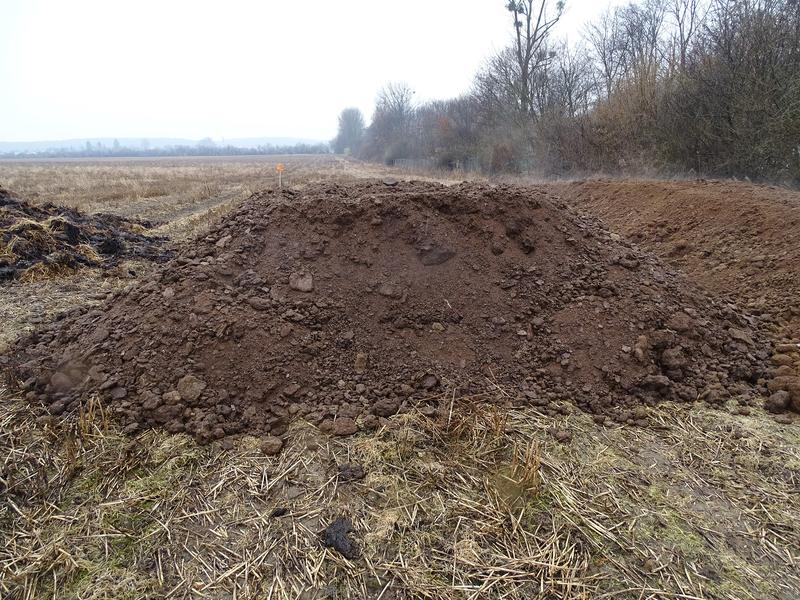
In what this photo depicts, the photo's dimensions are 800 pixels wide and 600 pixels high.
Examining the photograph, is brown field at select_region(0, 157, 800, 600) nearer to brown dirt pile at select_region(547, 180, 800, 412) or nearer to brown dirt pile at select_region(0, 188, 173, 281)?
brown dirt pile at select_region(547, 180, 800, 412)

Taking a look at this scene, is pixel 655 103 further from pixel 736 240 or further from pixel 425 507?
pixel 425 507

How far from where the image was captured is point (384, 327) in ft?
12.0

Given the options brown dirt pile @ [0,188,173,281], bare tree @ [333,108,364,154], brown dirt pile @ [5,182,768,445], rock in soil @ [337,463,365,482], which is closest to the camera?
rock in soil @ [337,463,365,482]

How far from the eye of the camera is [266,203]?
15.0 feet

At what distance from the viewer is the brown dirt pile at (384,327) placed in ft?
10.4

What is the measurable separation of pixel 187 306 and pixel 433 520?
7.87 ft

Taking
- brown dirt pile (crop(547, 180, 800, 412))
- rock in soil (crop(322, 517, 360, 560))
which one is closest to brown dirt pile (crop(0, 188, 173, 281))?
rock in soil (crop(322, 517, 360, 560))

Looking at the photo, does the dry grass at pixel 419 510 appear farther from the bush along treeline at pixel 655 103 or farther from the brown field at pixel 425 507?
the bush along treeline at pixel 655 103

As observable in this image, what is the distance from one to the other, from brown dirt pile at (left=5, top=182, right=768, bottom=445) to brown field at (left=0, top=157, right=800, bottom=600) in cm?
20

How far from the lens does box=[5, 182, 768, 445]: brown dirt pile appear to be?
3.16 meters

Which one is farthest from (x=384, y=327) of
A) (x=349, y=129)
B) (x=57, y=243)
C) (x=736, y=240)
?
(x=349, y=129)

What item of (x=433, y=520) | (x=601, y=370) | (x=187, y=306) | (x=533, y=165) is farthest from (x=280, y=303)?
(x=533, y=165)

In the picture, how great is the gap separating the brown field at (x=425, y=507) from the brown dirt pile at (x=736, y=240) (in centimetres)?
121

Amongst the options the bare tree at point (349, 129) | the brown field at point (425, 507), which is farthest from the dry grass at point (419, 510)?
the bare tree at point (349, 129)
